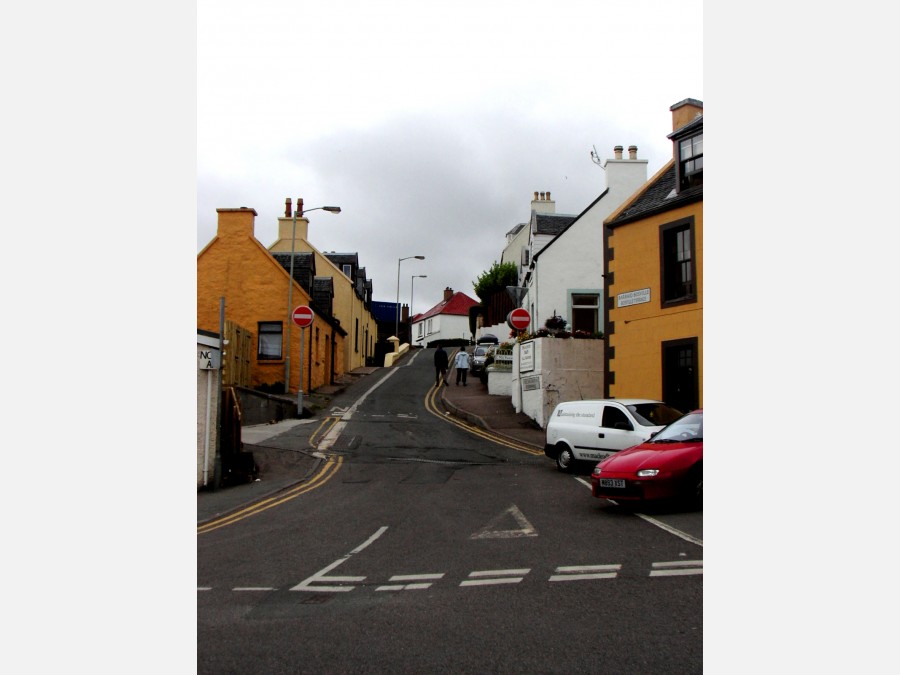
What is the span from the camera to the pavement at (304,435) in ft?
46.0

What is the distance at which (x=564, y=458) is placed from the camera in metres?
15.9

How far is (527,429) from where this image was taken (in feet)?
76.4

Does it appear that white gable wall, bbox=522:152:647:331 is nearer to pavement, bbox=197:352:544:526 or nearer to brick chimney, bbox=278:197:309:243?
pavement, bbox=197:352:544:526

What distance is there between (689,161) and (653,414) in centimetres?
795

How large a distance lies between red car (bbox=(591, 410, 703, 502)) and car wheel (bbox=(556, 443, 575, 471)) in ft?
14.2

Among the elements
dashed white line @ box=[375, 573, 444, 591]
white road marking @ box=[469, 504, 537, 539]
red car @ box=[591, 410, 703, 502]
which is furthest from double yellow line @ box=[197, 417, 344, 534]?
red car @ box=[591, 410, 703, 502]

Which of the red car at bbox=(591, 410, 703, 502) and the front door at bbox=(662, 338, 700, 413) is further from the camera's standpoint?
the front door at bbox=(662, 338, 700, 413)

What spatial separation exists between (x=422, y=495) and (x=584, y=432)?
4015 mm

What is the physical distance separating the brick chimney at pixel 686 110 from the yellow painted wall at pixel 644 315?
3420 millimetres

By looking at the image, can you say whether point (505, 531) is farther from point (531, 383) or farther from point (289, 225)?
point (289, 225)

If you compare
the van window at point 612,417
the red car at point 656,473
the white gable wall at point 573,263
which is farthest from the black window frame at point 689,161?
the white gable wall at point 573,263

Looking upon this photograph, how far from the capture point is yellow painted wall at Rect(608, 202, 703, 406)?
19.0 m

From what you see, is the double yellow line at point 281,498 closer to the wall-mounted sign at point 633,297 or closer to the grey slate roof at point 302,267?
the wall-mounted sign at point 633,297

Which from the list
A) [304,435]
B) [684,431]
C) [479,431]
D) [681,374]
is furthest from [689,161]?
[304,435]
